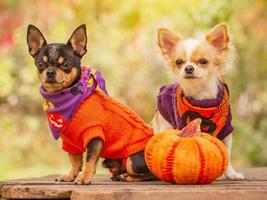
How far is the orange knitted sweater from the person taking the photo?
3152mm

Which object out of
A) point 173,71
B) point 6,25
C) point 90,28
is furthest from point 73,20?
point 173,71

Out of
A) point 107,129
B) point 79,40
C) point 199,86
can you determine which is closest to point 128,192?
point 107,129

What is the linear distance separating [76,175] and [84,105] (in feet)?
1.27

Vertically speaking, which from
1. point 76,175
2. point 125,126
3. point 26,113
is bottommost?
point 26,113

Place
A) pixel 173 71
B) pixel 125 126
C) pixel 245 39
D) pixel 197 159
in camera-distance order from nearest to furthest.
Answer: pixel 197 159, pixel 125 126, pixel 173 71, pixel 245 39

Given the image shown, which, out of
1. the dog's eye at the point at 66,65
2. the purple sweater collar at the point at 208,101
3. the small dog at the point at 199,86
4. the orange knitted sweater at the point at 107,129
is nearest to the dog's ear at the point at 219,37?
the small dog at the point at 199,86

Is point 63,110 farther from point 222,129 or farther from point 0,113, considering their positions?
point 0,113

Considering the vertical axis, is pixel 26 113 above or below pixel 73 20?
below

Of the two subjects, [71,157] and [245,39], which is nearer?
[71,157]

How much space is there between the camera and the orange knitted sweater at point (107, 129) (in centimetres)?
315

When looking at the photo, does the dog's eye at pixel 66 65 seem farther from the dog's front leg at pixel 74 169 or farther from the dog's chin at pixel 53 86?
the dog's front leg at pixel 74 169

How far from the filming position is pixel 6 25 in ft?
29.4

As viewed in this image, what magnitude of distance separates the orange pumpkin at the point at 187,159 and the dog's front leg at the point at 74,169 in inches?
16.8

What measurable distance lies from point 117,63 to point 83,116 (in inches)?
219
